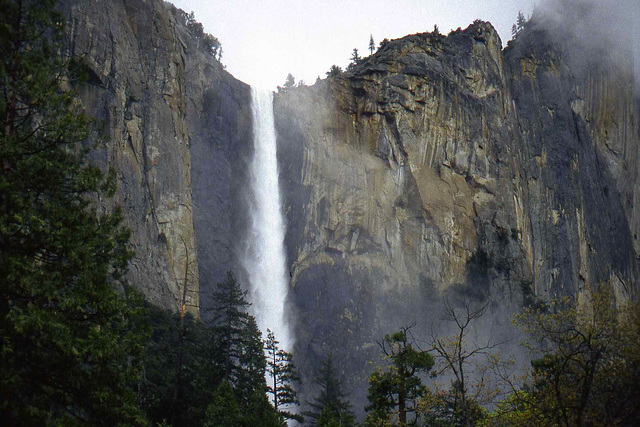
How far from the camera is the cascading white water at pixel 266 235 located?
145 feet

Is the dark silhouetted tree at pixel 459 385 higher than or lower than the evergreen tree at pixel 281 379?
lower

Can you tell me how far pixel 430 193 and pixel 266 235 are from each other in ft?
46.3

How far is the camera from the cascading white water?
44281mm

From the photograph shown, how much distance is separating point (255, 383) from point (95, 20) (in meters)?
25.2

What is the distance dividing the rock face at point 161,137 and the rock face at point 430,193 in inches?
251

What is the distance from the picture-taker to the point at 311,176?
164 feet

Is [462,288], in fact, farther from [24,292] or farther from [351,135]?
[24,292]

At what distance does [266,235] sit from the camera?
4772 centimetres

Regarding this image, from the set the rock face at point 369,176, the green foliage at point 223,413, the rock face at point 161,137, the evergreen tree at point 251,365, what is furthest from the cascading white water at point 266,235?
the green foliage at point 223,413

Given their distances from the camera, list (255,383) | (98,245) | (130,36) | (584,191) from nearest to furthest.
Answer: (98,245) → (255,383) → (130,36) → (584,191)

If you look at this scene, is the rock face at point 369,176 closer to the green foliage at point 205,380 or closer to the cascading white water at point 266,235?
the cascading white water at point 266,235

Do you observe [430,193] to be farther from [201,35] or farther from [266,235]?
[201,35]

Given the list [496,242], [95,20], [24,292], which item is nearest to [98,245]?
[24,292]

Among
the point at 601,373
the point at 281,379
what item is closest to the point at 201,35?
the point at 281,379
